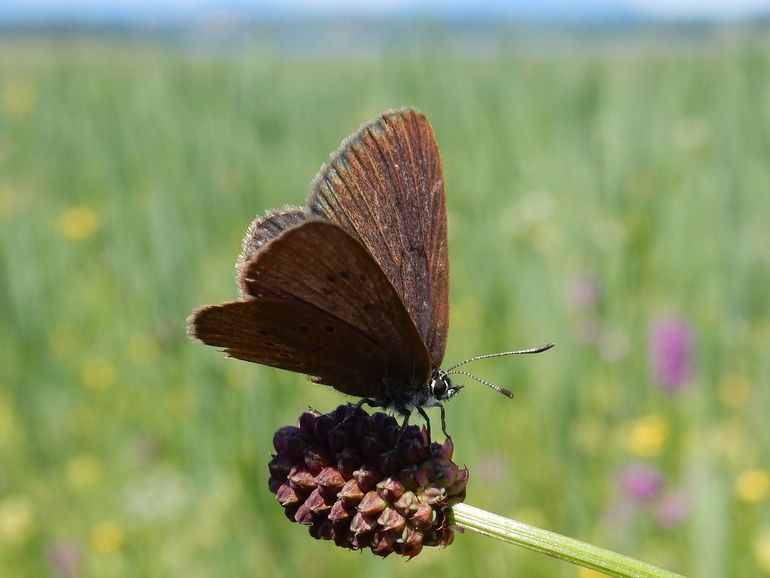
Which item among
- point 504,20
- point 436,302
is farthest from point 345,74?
point 436,302

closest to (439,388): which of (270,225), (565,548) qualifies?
(270,225)

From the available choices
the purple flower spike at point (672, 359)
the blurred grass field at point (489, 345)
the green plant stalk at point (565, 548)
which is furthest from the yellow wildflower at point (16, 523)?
the green plant stalk at point (565, 548)

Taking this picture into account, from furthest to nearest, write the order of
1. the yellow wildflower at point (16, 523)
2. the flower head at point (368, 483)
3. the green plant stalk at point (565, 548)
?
the yellow wildflower at point (16, 523) → the flower head at point (368, 483) → the green plant stalk at point (565, 548)

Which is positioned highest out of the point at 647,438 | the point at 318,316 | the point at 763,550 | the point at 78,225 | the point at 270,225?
the point at 78,225

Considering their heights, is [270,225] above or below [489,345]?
above

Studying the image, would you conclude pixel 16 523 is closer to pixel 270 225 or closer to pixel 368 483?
pixel 270 225

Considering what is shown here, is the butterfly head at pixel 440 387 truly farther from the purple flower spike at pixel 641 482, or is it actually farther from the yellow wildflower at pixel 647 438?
the yellow wildflower at pixel 647 438
